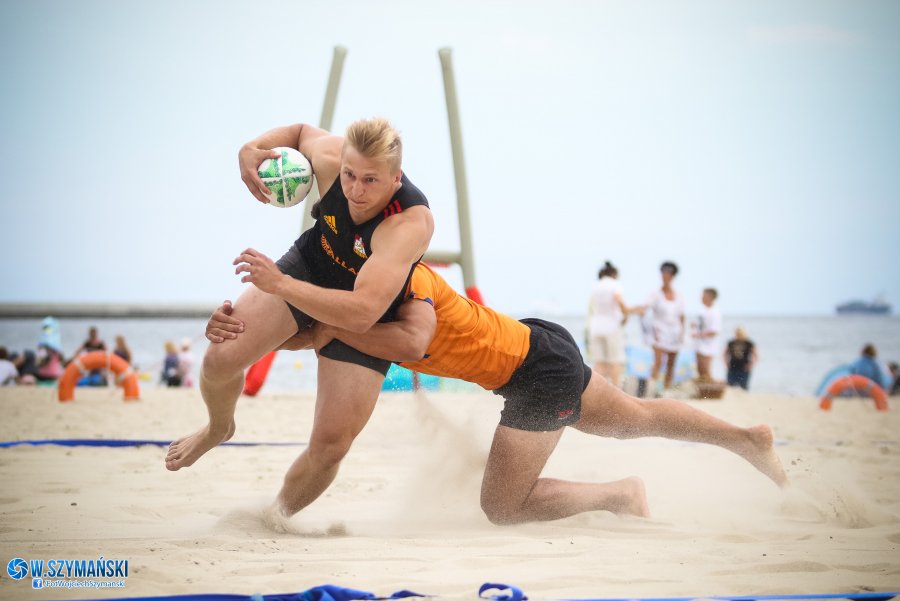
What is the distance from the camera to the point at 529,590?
2.52m

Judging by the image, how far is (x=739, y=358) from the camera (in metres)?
Result: 13.0

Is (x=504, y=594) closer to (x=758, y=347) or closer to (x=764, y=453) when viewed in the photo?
(x=764, y=453)

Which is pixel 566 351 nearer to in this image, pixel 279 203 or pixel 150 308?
pixel 279 203

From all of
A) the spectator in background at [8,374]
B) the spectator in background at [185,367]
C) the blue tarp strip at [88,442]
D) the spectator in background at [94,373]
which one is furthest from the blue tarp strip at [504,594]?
the spectator in background at [185,367]

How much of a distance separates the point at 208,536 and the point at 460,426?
1413 millimetres

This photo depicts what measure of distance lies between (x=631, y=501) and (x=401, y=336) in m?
1.38

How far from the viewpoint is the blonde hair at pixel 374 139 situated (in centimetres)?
304

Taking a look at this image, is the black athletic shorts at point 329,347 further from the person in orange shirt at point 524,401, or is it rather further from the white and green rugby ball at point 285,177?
the white and green rugby ball at point 285,177

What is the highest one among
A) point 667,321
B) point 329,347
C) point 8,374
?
point 667,321

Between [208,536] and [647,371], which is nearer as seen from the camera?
[208,536]

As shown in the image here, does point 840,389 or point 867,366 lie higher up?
point 867,366

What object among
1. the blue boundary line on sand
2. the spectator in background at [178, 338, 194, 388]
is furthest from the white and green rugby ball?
the spectator in background at [178, 338, 194, 388]

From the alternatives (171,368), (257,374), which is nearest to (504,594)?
(257,374)

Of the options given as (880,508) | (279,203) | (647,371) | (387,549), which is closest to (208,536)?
(387,549)
